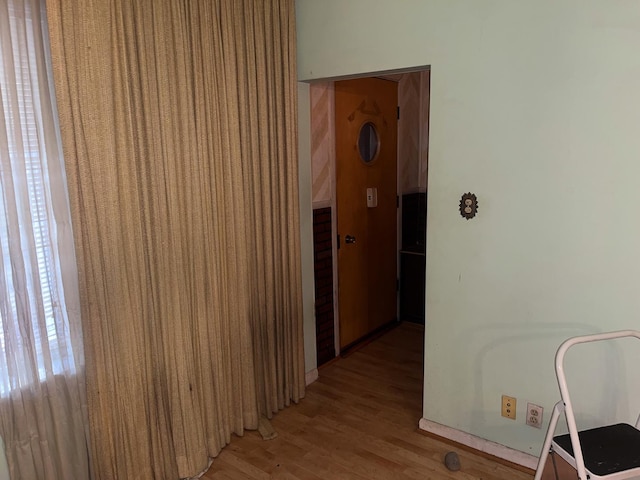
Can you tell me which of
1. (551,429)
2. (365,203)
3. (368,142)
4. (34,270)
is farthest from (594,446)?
(368,142)

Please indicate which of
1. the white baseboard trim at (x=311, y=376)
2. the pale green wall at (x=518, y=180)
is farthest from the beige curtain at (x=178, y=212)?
the pale green wall at (x=518, y=180)

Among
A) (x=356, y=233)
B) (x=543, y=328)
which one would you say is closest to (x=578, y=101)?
(x=543, y=328)

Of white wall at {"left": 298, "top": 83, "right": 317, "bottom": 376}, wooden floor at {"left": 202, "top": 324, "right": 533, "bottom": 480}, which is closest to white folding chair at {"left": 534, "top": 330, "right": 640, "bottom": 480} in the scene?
wooden floor at {"left": 202, "top": 324, "right": 533, "bottom": 480}

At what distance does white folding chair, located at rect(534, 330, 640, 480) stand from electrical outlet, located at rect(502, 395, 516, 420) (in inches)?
22.9

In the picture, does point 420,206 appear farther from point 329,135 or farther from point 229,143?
point 229,143

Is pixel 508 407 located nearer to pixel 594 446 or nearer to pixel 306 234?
pixel 594 446

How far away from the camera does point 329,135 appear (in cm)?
334

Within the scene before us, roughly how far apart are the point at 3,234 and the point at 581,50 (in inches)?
92.3

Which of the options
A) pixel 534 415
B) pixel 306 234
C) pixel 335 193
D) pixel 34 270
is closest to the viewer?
pixel 34 270

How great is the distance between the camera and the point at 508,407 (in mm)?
2424

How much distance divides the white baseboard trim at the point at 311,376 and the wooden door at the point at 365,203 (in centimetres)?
44

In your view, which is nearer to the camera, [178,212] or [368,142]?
[178,212]

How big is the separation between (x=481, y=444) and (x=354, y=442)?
0.66m

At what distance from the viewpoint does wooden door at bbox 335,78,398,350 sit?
140 inches
